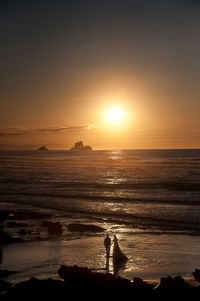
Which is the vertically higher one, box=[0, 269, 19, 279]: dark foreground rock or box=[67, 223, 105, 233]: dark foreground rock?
box=[67, 223, 105, 233]: dark foreground rock

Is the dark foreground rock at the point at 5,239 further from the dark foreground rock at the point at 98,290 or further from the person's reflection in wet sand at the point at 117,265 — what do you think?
the dark foreground rock at the point at 98,290

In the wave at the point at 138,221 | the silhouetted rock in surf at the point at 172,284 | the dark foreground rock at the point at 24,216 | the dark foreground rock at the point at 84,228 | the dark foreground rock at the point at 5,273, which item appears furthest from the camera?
the dark foreground rock at the point at 24,216

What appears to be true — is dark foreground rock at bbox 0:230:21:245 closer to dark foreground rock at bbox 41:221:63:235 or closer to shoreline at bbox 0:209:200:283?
shoreline at bbox 0:209:200:283

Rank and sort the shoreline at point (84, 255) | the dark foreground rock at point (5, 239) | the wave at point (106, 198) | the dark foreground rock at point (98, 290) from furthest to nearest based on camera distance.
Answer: the wave at point (106, 198) → the dark foreground rock at point (5, 239) → the shoreline at point (84, 255) → the dark foreground rock at point (98, 290)

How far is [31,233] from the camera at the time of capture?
23703 millimetres

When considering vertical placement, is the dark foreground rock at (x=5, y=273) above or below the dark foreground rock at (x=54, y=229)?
below

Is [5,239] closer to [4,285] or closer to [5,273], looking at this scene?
[5,273]

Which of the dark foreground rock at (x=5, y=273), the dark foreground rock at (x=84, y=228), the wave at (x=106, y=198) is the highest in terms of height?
the wave at (x=106, y=198)

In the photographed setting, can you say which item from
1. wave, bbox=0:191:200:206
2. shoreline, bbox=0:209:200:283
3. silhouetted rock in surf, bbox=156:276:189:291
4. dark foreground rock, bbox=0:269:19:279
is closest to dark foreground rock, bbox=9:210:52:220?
shoreline, bbox=0:209:200:283

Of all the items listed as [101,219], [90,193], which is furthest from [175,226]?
[90,193]

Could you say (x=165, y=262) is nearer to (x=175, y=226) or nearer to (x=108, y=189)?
(x=175, y=226)

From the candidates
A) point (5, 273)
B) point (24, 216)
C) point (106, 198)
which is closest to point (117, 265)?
point (5, 273)

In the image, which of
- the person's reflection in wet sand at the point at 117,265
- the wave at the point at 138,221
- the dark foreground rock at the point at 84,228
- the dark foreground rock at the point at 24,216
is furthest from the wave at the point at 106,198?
the person's reflection in wet sand at the point at 117,265

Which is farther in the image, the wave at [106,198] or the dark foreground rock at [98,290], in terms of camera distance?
the wave at [106,198]
